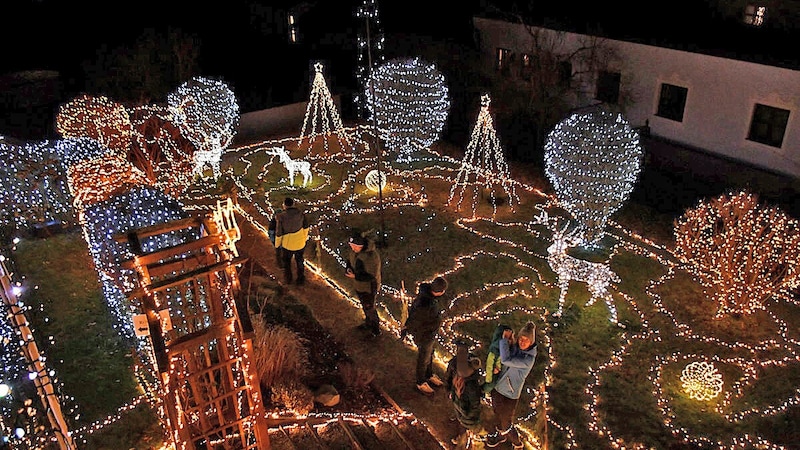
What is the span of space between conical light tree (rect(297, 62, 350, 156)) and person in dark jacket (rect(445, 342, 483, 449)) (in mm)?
9087

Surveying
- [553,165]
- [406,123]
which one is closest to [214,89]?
[406,123]

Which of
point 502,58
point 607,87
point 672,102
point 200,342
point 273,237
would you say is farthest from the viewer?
point 502,58

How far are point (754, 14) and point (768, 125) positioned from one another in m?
3.16

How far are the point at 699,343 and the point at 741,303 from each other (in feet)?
3.06

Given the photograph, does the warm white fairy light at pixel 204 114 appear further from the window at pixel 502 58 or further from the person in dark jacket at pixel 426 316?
the window at pixel 502 58

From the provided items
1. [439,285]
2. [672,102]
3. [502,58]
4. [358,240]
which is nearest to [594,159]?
[358,240]

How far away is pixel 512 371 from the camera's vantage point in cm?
661

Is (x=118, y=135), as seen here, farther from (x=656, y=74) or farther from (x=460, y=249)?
(x=656, y=74)

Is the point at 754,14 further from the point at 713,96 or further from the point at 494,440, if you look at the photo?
the point at 494,440

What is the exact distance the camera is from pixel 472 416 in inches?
253

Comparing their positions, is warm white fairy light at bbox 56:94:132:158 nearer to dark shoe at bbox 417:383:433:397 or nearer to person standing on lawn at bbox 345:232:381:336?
person standing on lawn at bbox 345:232:381:336

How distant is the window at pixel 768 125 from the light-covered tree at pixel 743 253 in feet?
20.1

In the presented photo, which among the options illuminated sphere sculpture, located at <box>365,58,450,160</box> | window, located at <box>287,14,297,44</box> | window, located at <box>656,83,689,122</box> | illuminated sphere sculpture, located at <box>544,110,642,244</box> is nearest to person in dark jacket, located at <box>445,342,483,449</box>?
illuminated sphere sculpture, located at <box>544,110,642,244</box>

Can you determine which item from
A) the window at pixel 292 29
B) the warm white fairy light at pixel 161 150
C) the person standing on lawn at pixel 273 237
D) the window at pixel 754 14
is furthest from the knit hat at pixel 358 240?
the window at pixel 292 29
